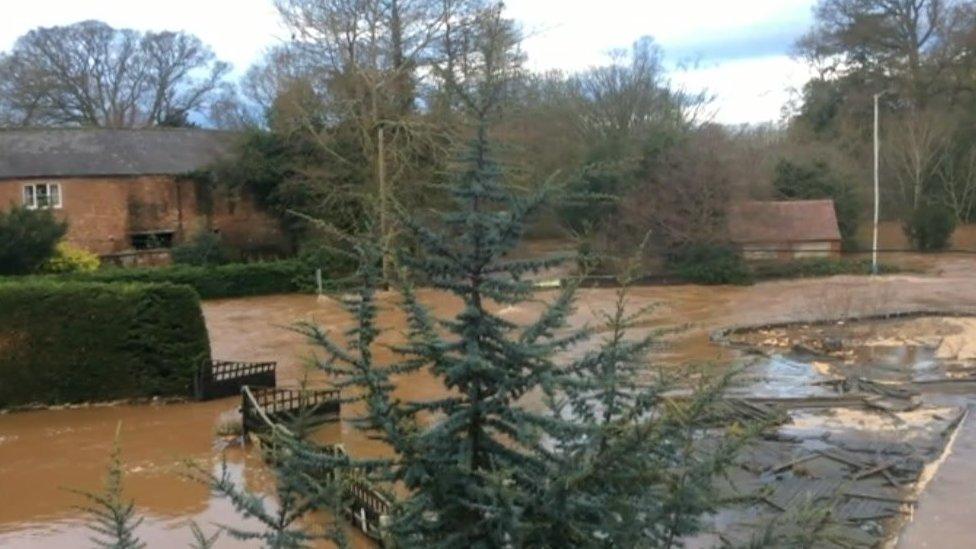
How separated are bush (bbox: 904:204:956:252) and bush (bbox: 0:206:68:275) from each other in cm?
3336

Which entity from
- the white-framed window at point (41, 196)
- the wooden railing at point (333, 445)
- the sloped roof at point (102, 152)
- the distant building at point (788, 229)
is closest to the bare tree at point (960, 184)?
the distant building at point (788, 229)

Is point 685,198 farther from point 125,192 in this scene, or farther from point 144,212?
point 125,192

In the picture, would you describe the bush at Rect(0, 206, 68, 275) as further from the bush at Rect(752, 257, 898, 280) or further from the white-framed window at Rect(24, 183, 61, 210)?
the bush at Rect(752, 257, 898, 280)

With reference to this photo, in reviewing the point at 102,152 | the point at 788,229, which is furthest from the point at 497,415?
the point at 788,229

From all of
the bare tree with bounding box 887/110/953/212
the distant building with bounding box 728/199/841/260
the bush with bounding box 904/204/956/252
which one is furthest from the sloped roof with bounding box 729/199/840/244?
the bare tree with bounding box 887/110/953/212

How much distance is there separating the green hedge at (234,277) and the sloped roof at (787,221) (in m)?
16.0

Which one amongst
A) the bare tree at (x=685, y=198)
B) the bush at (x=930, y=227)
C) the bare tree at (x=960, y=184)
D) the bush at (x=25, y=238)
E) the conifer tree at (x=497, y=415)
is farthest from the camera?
the bare tree at (x=960, y=184)

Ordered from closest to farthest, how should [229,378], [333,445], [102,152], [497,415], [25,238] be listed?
1. [497,415]
2. [333,445]
3. [229,378]
4. [25,238]
5. [102,152]

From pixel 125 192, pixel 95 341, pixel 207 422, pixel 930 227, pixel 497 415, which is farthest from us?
pixel 930 227

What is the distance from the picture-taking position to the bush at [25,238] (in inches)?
1180

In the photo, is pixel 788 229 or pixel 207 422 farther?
pixel 788 229

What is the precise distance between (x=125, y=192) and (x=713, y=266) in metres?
21.4

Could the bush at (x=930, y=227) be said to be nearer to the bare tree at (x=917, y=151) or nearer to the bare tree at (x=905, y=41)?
the bare tree at (x=917, y=151)

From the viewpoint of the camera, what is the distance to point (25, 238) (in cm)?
3017
